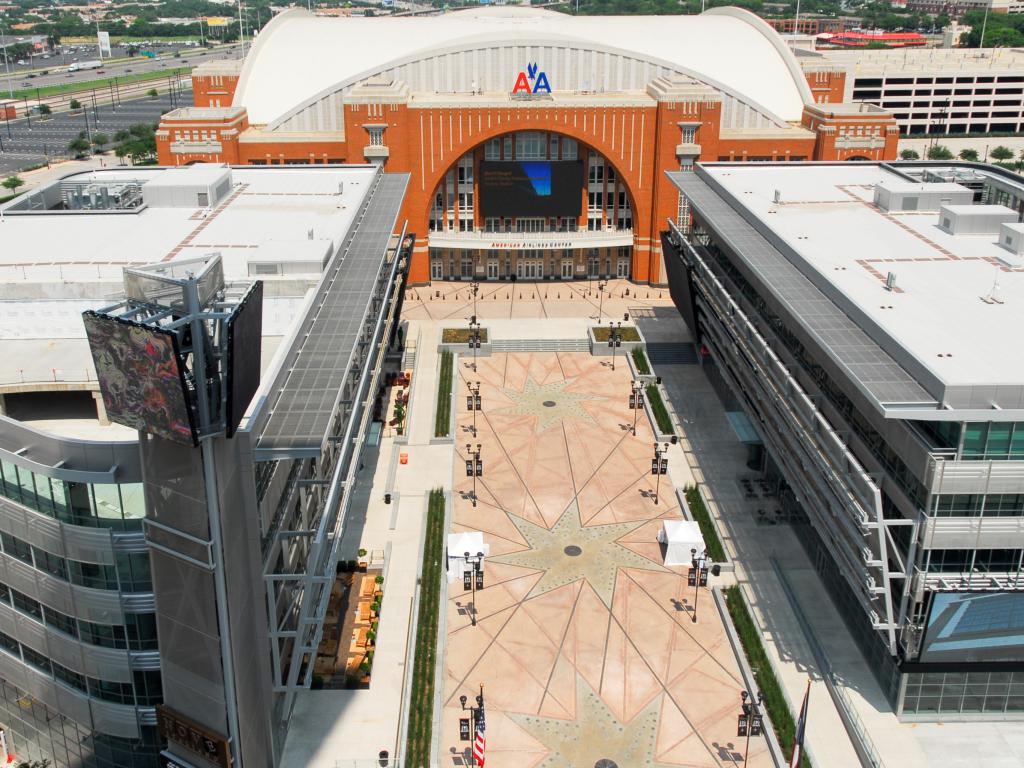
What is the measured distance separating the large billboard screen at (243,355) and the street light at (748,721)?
24.3 m

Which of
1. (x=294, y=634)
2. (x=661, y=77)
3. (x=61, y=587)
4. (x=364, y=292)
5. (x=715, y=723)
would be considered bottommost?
(x=715, y=723)

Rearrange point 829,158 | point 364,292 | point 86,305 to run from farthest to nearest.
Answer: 1. point 829,158
2. point 364,292
3. point 86,305

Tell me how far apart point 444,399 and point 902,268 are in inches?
1337

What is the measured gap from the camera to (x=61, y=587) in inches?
1491

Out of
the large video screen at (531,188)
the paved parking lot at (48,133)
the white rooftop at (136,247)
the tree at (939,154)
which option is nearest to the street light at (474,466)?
the white rooftop at (136,247)

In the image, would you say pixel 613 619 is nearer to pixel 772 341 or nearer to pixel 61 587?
pixel 772 341

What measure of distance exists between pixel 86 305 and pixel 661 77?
6689 cm

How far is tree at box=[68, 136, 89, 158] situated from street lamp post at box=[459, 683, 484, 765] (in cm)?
14422

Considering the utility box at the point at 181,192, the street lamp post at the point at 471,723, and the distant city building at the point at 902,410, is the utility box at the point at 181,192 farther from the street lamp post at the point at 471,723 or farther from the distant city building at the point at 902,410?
the street lamp post at the point at 471,723

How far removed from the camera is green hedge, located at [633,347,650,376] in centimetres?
8138

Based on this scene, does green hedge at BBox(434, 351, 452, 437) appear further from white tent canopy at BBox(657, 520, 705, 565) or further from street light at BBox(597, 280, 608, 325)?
white tent canopy at BBox(657, 520, 705, 565)

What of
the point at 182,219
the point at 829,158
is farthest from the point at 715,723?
the point at 829,158

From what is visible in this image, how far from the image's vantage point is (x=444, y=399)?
Result: 250 feet

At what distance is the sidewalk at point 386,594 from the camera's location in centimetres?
4325
